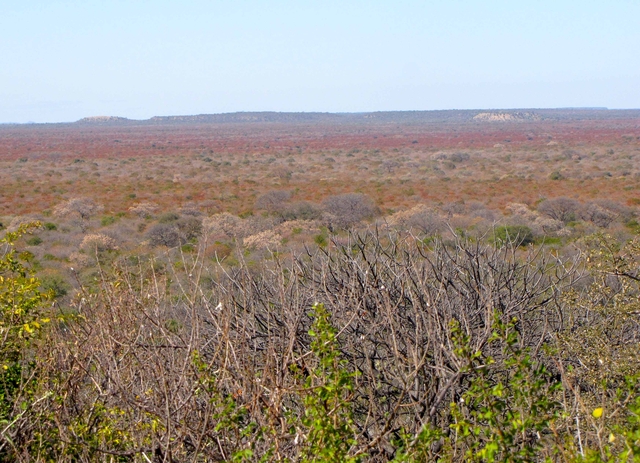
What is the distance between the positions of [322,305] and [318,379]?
444mm

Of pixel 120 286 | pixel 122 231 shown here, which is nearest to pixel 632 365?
pixel 120 286

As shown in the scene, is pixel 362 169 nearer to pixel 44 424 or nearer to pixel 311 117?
pixel 44 424

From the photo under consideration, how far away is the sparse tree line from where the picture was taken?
286cm

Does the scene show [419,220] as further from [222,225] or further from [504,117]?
[504,117]

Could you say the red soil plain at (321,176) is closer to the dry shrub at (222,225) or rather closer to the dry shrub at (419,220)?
the dry shrub at (222,225)

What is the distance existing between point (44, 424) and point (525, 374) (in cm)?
254

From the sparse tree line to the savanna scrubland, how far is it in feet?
0.09

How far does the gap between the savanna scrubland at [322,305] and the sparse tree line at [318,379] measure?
3 centimetres

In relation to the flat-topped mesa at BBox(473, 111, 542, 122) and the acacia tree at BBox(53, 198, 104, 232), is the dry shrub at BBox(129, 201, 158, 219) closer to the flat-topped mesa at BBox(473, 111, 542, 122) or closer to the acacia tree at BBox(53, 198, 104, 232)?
the acacia tree at BBox(53, 198, 104, 232)

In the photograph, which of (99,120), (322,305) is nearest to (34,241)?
(322,305)

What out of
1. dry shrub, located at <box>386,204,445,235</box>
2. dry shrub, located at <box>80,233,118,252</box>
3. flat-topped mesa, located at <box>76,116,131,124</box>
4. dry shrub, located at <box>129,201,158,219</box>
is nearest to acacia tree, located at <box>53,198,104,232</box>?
dry shrub, located at <box>129,201,158,219</box>

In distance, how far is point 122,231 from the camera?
21109 mm

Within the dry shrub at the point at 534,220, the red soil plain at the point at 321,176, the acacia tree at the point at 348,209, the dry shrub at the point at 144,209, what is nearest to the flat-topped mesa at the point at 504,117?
the red soil plain at the point at 321,176

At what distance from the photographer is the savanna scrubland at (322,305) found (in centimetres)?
306
